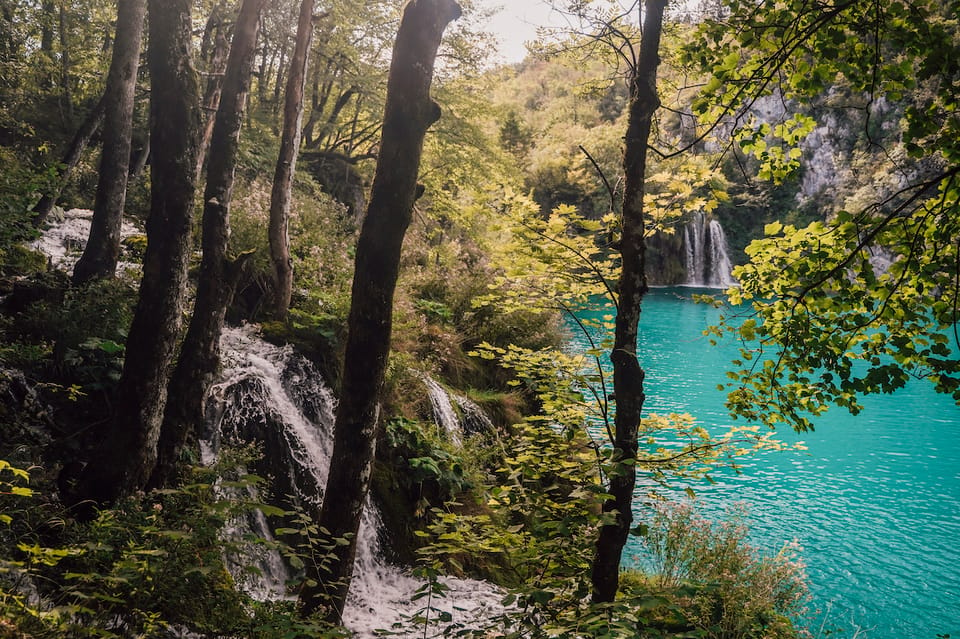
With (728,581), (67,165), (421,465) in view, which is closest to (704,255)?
(421,465)

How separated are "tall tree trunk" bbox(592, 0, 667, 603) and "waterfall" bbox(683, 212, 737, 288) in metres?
44.3

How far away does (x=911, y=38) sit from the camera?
3100 millimetres

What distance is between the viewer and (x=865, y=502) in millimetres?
11664

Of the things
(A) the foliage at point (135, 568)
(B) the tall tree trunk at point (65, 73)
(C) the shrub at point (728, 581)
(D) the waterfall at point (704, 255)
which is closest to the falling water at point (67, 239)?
(B) the tall tree trunk at point (65, 73)

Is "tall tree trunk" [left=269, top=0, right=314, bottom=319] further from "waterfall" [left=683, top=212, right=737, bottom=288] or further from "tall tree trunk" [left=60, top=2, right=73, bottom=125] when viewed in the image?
"waterfall" [left=683, top=212, right=737, bottom=288]

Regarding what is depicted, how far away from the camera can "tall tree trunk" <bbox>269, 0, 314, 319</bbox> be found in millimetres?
8594

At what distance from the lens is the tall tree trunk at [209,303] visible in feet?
16.9

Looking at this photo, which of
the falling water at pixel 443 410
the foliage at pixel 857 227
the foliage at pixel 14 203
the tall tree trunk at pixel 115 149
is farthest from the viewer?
the falling water at pixel 443 410

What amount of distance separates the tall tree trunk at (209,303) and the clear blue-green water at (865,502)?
4.34 m

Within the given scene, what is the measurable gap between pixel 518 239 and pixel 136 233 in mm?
8423

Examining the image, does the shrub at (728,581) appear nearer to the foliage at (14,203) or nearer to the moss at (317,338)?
the moss at (317,338)

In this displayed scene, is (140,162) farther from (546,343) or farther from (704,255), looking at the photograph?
(704,255)

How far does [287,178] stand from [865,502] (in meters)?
13.1

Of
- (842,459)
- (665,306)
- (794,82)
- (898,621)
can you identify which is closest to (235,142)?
(794,82)
